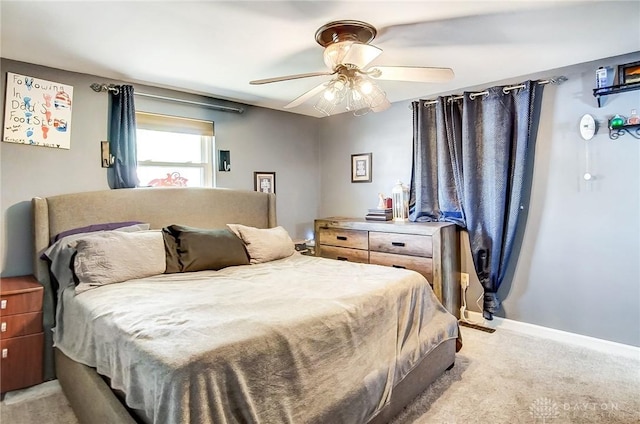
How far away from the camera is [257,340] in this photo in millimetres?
1405

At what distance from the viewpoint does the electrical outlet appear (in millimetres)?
3619

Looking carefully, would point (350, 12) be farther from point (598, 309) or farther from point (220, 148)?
point (598, 309)

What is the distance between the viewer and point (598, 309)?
9.55 ft

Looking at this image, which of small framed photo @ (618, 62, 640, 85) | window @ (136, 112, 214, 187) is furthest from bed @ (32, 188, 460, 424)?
small framed photo @ (618, 62, 640, 85)

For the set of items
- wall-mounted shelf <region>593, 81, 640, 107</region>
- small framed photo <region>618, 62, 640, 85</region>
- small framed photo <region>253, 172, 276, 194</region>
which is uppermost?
small framed photo <region>618, 62, 640, 85</region>

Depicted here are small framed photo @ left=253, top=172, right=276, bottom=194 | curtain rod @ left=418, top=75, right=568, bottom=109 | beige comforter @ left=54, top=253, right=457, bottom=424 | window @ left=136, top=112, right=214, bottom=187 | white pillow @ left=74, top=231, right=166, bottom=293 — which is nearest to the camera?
beige comforter @ left=54, top=253, right=457, bottom=424

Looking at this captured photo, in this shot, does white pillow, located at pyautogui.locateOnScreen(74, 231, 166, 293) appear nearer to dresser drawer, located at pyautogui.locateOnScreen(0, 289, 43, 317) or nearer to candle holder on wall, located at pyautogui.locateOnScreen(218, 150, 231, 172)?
dresser drawer, located at pyautogui.locateOnScreen(0, 289, 43, 317)

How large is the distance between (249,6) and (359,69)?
2.46 feet

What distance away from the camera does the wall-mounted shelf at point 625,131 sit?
271cm

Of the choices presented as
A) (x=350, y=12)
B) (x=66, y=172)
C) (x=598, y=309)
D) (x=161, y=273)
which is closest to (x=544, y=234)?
(x=598, y=309)

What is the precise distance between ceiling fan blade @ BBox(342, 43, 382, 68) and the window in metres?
2.10

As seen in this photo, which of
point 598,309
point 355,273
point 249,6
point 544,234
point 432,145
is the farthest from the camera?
point 432,145

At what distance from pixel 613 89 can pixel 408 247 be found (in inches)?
79.3

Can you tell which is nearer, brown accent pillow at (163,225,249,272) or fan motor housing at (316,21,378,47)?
fan motor housing at (316,21,378,47)
